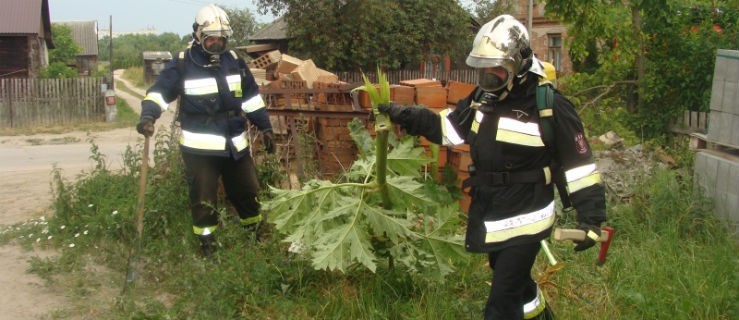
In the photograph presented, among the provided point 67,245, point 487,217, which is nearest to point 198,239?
point 67,245

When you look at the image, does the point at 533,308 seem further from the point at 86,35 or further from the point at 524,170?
the point at 86,35

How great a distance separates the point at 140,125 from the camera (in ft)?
17.1

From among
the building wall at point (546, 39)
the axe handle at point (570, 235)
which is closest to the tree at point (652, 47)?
the axe handle at point (570, 235)

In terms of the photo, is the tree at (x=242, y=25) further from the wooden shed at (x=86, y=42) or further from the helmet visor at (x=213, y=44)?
the helmet visor at (x=213, y=44)

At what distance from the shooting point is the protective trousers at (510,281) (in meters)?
3.65

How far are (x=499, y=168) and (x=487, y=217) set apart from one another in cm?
28

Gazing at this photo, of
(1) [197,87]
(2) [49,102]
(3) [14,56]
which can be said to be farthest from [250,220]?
(3) [14,56]

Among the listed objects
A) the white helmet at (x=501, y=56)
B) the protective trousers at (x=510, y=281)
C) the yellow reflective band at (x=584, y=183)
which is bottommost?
the protective trousers at (x=510, y=281)

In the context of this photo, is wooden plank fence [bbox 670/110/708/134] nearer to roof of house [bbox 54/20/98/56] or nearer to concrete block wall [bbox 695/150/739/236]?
concrete block wall [bbox 695/150/739/236]

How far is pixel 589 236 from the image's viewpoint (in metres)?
3.42

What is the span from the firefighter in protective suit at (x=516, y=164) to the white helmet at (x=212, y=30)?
2.50 m

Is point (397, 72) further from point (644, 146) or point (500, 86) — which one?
point (500, 86)

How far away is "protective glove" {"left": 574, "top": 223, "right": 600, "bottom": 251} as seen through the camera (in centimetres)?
342

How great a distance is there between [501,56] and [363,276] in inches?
75.7
